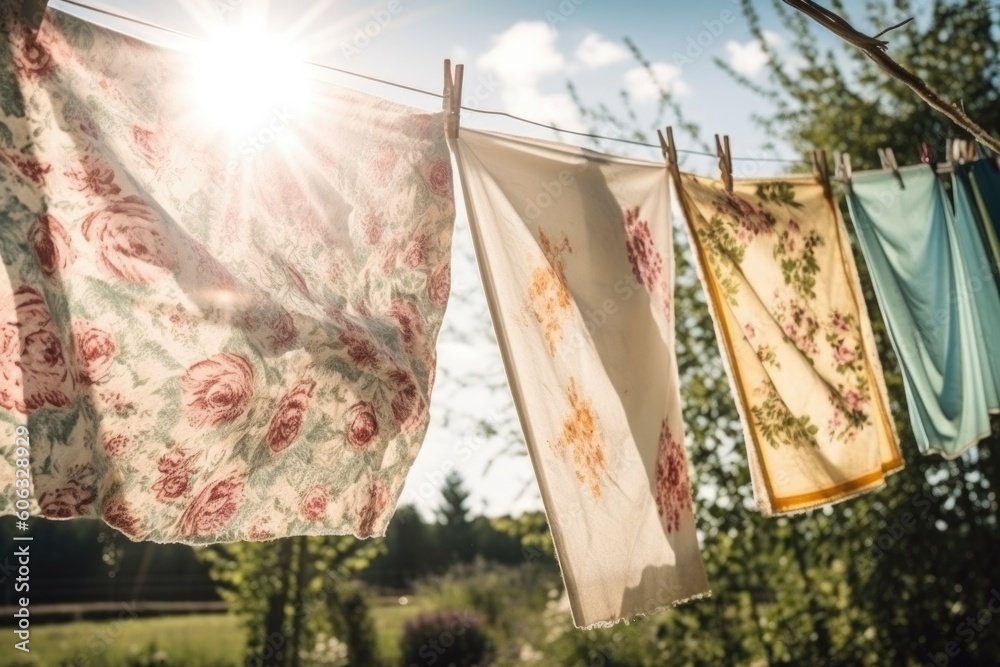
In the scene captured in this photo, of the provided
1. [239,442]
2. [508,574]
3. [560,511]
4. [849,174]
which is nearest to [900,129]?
[849,174]

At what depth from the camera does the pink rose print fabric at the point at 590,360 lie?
155 centimetres

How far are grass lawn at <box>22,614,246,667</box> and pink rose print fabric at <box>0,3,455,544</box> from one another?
617 cm

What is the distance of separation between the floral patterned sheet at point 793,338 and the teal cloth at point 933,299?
13 cm

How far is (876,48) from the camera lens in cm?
171

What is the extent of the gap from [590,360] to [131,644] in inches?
307

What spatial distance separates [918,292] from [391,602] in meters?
10.3

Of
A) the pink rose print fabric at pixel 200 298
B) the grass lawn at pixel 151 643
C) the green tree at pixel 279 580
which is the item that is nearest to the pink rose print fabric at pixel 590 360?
the pink rose print fabric at pixel 200 298

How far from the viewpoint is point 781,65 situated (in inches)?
165

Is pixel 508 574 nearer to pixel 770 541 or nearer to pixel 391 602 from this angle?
pixel 391 602

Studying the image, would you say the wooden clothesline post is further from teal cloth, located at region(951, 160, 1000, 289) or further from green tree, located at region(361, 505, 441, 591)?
green tree, located at region(361, 505, 441, 591)

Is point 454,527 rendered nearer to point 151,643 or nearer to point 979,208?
point 151,643
